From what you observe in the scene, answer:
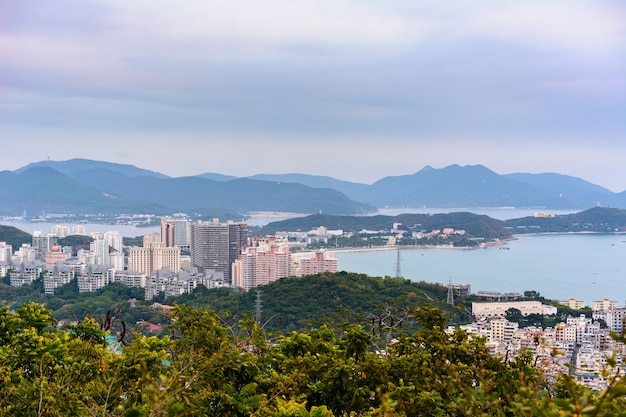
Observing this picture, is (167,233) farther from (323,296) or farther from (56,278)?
(323,296)

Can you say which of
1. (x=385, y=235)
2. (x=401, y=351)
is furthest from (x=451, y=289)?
(x=385, y=235)

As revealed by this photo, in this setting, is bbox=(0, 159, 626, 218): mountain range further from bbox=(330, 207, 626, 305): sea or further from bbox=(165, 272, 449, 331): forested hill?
bbox=(165, 272, 449, 331): forested hill

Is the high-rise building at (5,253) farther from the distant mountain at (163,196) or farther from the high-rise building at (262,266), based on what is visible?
the distant mountain at (163,196)

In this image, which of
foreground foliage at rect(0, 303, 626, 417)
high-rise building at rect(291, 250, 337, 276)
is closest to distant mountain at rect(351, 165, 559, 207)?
high-rise building at rect(291, 250, 337, 276)

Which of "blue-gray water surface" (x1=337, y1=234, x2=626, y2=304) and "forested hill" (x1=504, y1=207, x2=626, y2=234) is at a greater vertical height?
"forested hill" (x1=504, y1=207, x2=626, y2=234)

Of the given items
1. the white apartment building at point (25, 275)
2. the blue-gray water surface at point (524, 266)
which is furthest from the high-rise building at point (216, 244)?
the white apartment building at point (25, 275)

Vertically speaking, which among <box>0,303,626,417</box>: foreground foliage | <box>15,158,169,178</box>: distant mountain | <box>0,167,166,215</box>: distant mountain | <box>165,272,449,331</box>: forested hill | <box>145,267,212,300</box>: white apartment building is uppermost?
<box>15,158,169,178</box>: distant mountain
